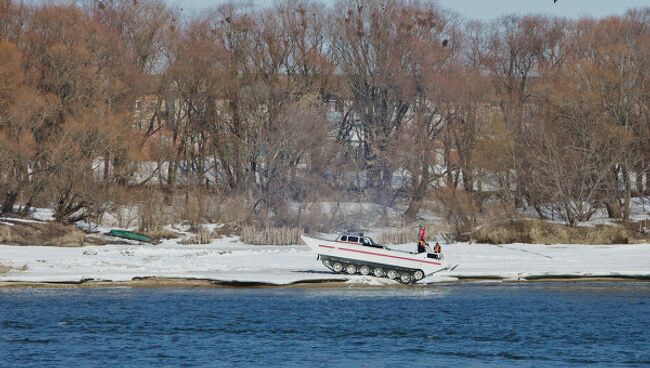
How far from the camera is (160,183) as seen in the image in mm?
75312

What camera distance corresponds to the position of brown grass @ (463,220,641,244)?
62.4 metres

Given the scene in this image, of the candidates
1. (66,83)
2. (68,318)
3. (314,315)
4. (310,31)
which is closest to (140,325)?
(68,318)

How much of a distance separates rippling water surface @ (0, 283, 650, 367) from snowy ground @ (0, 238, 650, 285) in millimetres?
689

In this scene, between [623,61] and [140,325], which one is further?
[623,61]

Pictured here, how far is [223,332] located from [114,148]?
106 feet

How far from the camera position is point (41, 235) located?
196ft

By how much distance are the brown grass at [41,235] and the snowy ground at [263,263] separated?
1826 millimetres

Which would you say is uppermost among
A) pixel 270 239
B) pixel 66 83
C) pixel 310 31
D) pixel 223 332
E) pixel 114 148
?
pixel 310 31

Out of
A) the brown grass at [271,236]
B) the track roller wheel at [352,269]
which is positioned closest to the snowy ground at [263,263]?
the track roller wheel at [352,269]

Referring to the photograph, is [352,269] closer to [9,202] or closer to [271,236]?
[271,236]

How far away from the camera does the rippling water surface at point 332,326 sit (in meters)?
31.4

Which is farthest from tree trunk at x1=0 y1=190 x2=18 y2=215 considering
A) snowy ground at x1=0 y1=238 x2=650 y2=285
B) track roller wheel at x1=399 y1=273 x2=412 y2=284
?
track roller wheel at x1=399 y1=273 x2=412 y2=284

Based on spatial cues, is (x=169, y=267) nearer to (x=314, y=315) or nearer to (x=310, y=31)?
(x=314, y=315)

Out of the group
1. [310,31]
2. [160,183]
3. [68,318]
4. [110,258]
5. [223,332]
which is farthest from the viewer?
[310,31]
